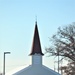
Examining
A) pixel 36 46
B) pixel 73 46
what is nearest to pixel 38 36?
pixel 36 46

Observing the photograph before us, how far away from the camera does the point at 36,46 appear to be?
55.6 m

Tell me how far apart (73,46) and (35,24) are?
6.11 m

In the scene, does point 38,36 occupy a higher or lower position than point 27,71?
higher

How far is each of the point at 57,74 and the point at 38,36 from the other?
594 centimetres

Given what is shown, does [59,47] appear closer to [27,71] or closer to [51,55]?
[51,55]

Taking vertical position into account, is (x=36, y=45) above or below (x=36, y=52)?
above

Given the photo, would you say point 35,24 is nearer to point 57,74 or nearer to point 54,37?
point 54,37

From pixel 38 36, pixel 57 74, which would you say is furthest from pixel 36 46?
pixel 57 74

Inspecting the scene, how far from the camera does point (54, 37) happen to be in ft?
188

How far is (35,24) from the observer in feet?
185

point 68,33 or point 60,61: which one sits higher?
point 68,33

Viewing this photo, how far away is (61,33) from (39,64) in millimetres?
5328

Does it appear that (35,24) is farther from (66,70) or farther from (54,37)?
(66,70)

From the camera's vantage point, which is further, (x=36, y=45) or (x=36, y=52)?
(x=36, y=45)
